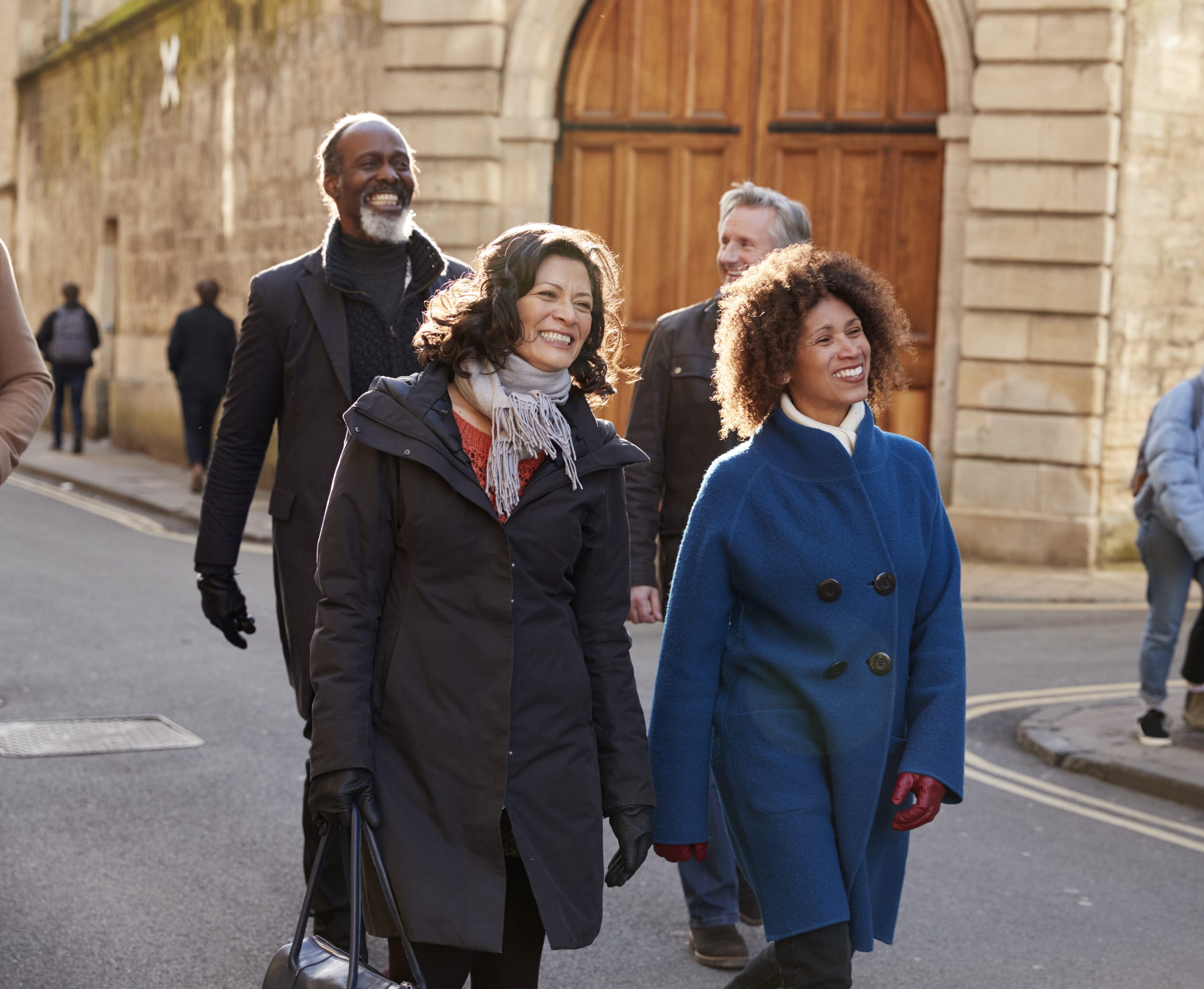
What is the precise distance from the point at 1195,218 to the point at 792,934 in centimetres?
1120

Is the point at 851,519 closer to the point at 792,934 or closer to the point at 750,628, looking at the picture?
the point at 750,628

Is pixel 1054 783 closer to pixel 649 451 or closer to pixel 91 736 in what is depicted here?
pixel 649 451

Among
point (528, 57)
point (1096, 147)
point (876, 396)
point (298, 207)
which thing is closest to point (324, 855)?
point (876, 396)

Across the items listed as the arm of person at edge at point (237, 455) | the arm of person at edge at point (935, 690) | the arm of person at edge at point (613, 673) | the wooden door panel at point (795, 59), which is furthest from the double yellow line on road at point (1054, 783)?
→ the wooden door panel at point (795, 59)

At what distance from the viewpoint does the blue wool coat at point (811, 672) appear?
3.32 metres

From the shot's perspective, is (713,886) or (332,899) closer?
(332,899)

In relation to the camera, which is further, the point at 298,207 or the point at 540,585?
the point at 298,207

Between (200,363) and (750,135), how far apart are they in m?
5.82

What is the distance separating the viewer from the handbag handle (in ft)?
9.04

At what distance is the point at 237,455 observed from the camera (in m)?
4.53

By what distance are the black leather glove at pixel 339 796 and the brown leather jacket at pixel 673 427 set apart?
1973 millimetres

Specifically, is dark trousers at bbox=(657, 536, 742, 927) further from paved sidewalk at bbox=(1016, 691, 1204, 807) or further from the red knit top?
paved sidewalk at bbox=(1016, 691, 1204, 807)

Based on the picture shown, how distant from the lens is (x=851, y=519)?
3.39 m

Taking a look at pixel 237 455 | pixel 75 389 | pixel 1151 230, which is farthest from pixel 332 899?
pixel 75 389
